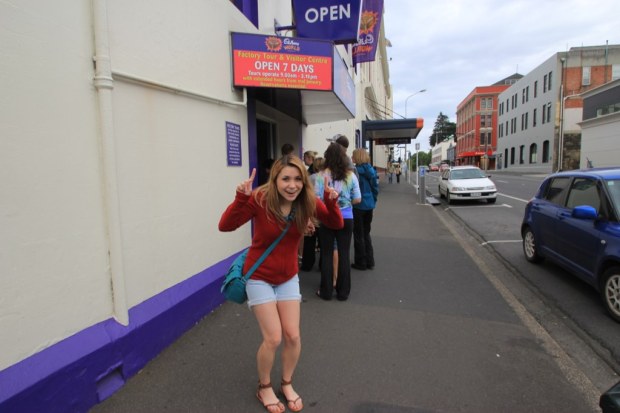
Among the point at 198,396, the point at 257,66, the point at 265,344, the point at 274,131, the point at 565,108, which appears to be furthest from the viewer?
the point at 565,108

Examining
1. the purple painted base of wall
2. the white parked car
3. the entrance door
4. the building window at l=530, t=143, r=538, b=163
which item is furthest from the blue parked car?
the building window at l=530, t=143, r=538, b=163

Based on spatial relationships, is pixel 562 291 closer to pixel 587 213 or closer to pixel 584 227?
pixel 584 227

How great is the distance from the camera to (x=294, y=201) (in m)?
2.55

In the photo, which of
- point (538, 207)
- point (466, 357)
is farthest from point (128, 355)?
point (538, 207)

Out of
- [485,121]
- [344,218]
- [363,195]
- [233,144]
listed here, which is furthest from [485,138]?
[233,144]

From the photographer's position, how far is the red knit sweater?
2.43 m

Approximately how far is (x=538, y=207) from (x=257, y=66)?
4546 mm

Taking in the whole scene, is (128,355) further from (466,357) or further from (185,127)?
(466,357)

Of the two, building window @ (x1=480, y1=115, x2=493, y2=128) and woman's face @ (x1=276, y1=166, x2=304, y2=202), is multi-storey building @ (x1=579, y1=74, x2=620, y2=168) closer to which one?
woman's face @ (x1=276, y1=166, x2=304, y2=202)

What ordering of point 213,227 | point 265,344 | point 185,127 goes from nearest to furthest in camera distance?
point 265,344 < point 185,127 < point 213,227

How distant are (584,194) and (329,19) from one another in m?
4.61

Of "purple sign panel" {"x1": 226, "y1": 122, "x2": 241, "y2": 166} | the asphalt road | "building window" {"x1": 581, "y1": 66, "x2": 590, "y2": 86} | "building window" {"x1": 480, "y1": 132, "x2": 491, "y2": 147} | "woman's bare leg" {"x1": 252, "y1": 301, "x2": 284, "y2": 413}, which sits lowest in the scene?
the asphalt road

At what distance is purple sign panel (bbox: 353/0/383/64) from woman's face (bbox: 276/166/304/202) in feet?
41.4

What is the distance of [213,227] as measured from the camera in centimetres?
458
